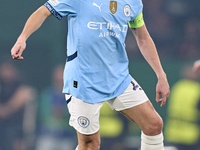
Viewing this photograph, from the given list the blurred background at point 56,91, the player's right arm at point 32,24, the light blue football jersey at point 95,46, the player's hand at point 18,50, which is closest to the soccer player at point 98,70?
the light blue football jersey at point 95,46

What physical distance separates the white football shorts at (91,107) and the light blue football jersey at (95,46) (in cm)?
5

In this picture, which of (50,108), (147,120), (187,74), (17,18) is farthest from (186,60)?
(147,120)

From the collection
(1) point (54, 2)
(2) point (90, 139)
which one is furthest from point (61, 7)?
(2) point (90, 139)

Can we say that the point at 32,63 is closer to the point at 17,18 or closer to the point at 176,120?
the point at 17,18

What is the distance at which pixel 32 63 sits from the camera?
7.83 metres

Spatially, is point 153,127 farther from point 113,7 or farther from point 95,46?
point 113,7

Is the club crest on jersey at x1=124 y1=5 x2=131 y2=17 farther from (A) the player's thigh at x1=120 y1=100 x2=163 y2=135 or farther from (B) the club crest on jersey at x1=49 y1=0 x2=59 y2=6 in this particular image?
(A) the player's thigh at x1=120 y1=100 x2=163 y2=135

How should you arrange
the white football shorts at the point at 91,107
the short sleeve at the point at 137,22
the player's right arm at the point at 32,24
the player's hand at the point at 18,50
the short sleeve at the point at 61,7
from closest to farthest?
1. the player's hand at the point at 18,50
2. the player's right arm at the point at 32,24
3. the short sleeve at the point at 61,7
4. the white football shorts at the point at 91,107
5. the short sleeve at the point at 137,22

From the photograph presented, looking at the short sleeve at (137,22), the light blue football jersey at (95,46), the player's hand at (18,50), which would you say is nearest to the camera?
the player's hand at (18,50)

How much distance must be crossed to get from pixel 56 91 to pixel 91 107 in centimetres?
353

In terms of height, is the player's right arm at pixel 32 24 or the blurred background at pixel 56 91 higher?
the player's right arm at pixel 32 24

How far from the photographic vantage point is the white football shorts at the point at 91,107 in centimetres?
423

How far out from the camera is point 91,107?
4230 millimetres

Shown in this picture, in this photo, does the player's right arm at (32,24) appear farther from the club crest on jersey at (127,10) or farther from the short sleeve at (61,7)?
the club crest on jersey at (127,10)
